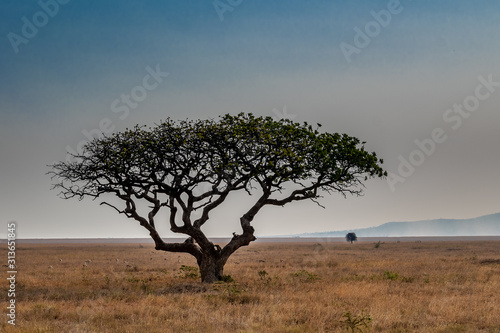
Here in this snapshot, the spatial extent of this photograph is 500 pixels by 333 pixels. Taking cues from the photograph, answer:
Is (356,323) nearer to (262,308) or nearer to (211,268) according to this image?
(262,308)

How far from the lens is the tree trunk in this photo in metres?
26.4

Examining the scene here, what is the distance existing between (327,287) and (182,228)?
8.24 m

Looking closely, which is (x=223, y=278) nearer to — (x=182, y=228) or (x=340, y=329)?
(x=182, y=228)

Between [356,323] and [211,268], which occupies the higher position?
[211,268]

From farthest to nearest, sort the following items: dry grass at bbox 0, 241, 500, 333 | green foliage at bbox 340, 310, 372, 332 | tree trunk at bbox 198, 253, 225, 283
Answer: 1. tree trunk at bbox 198, 253, 225, 283
2. dry grass at bbox 0, 241, 500, 333
3. green foliage at bbox 340, 310, 372, 332

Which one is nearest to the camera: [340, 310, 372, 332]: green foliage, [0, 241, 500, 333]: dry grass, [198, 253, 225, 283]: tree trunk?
[340, 310, 372, 332]: green foliage

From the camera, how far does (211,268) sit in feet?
86.8

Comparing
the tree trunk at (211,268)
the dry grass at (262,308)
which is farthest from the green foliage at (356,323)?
the tree trunk at (211,268)

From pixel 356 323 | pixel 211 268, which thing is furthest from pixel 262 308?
pixel 211 268

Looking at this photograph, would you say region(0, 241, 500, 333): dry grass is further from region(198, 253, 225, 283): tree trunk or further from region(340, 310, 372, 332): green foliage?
region(198, 253, 225, 283): tree trunk

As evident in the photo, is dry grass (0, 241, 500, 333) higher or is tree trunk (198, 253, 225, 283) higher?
tree trunk (198, 253, 225, 283)

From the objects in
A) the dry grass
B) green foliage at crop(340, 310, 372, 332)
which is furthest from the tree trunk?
green foliage at crop(340, 310, 372, 332)

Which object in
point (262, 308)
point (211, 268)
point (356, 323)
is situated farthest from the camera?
point (211, 268)

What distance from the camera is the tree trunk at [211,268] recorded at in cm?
2639
